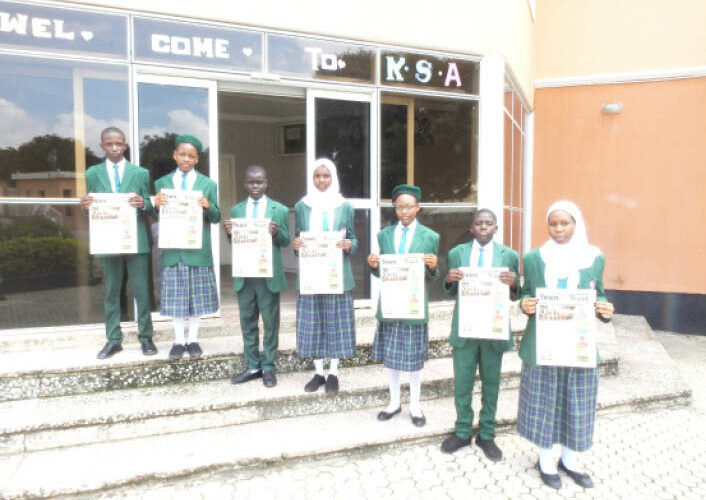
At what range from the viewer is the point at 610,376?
204 inches

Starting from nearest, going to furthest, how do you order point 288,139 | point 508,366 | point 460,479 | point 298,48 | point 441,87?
point 460,479 → point 508,366 → point 298,48 → point 441,87 → point 288,139

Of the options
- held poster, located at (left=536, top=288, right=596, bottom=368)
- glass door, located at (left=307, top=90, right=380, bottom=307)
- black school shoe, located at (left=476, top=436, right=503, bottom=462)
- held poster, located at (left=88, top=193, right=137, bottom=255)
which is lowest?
black school shoe, located at (left=476, top=436, right=503, bottom=462)

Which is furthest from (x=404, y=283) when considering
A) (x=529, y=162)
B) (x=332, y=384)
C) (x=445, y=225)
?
(x=529, y=162)

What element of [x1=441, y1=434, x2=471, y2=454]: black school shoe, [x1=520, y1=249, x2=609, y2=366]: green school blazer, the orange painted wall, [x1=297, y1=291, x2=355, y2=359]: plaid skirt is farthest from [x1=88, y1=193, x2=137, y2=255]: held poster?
the orange painted wall

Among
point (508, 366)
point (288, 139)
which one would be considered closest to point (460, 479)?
point (508, 366)

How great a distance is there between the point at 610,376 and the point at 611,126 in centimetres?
444

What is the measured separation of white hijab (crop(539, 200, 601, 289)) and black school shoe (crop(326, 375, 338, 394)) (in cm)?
188

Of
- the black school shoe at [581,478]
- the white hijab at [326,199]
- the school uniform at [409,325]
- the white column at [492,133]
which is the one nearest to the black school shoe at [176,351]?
the white hijab at [326,199]

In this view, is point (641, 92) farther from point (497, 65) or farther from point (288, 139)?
point (288, 139)

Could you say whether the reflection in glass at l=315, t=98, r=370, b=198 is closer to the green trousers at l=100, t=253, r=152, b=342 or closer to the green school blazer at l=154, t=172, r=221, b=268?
the green school blazer at l=154, t=172, r=221, b=268

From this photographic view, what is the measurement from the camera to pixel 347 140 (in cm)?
595

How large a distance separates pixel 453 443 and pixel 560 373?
3.06 feet

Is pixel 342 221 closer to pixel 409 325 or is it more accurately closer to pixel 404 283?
pixel 404 283

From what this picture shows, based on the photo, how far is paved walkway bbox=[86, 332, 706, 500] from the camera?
3189 mm
